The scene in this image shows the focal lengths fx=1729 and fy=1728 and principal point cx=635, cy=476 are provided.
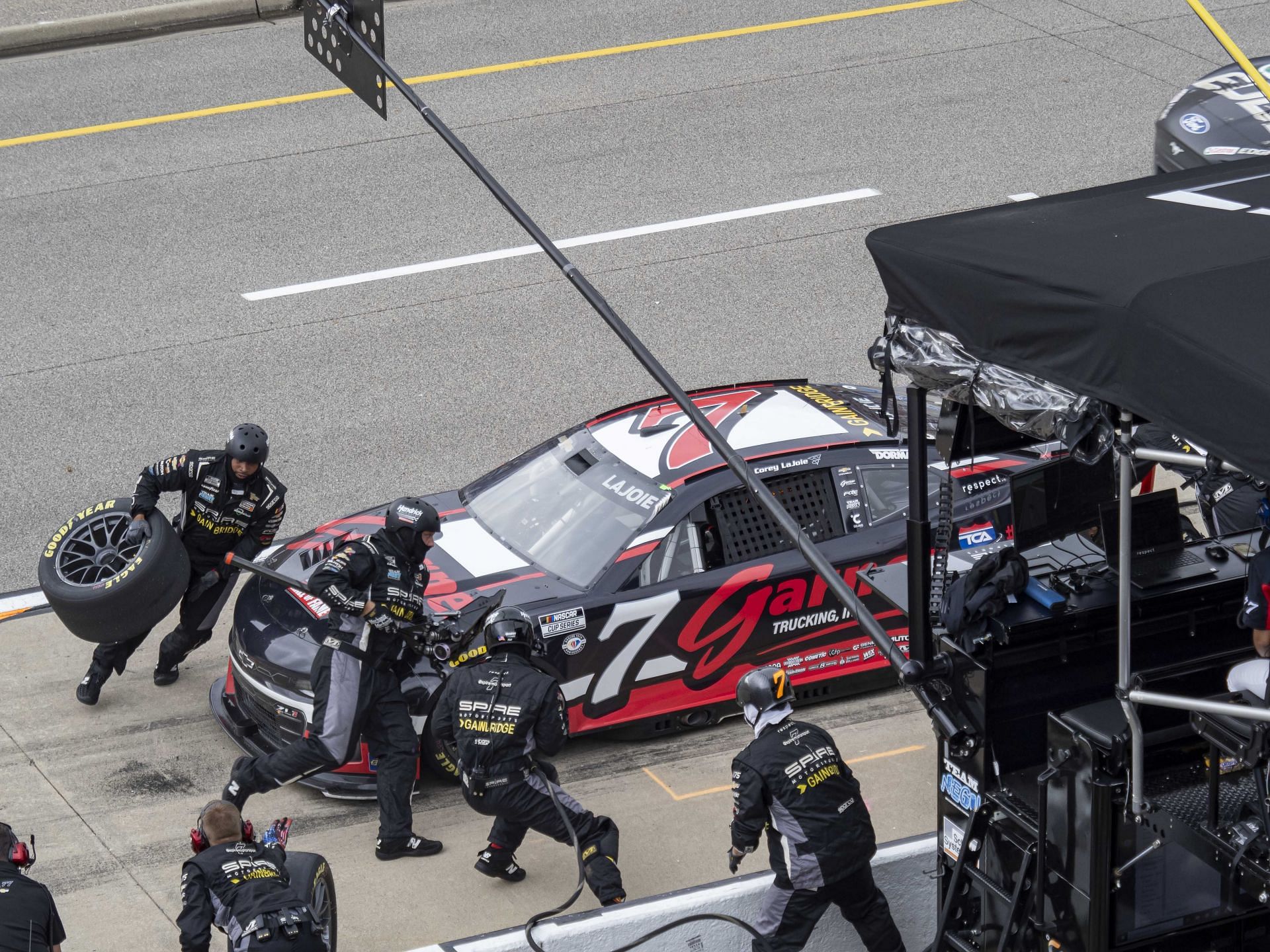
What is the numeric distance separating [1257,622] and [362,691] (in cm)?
465

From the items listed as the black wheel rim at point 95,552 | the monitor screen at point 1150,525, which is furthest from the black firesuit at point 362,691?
the monitor screen at point 1150,525

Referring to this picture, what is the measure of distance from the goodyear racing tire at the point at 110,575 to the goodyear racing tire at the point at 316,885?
255 centimetres

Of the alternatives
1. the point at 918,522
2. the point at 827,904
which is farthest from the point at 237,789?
the point at 918,522

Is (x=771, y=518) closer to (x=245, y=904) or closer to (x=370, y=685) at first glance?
(x=370, y=685)

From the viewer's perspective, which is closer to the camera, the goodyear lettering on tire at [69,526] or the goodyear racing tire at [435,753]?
the goodyear racing tire at [435,753]

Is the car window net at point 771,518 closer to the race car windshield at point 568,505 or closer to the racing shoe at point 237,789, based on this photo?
the race car windshield at point 568,505

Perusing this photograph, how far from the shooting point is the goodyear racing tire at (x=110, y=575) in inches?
364

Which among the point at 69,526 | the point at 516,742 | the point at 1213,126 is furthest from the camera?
the point at 1213,126

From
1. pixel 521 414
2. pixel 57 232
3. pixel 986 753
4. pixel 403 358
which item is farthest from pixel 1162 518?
pixel 57 232

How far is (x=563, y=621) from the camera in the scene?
354 inches

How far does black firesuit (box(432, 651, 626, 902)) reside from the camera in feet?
26.2

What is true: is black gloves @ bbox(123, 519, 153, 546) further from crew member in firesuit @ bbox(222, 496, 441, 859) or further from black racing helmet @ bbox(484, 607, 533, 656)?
black racing helmet @ bbox(484, 607, 533, 656)

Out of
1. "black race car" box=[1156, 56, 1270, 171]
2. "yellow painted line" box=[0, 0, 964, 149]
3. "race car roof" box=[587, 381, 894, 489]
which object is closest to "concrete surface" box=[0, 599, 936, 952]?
"race car roof" box=[587, 381, 894, 489]

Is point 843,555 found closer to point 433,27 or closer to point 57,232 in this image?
point 57,232
